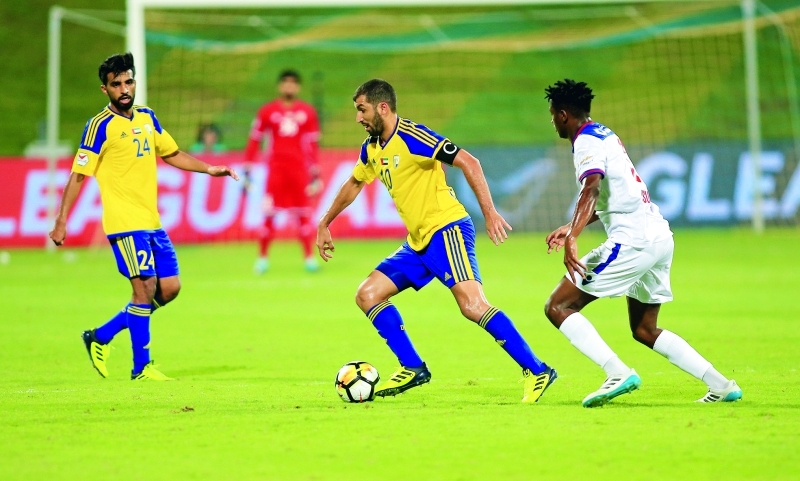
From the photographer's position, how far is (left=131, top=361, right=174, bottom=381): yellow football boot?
26.5 ft

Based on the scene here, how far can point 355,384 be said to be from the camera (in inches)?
273

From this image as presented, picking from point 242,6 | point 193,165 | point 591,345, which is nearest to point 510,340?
point 591,345

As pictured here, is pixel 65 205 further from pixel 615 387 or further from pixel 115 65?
pixel 615 387

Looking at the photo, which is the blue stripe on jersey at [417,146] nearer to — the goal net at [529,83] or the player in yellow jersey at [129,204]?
the player in yellow jersey at [129,204]

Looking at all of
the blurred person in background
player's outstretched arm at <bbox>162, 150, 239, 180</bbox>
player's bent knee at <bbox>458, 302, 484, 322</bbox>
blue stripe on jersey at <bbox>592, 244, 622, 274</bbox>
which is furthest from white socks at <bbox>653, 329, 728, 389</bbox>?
the blurred person in background

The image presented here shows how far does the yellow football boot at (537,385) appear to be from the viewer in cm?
684

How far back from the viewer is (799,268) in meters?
16.2

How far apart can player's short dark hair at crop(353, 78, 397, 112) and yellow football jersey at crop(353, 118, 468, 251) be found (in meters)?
0.16

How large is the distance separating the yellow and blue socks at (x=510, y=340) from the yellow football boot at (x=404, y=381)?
55 centimetres

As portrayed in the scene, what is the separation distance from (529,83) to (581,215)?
90.3 feet

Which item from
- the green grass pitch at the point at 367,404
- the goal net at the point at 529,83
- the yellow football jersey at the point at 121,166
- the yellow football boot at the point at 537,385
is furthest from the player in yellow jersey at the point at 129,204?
the goal net at the point at 529,83

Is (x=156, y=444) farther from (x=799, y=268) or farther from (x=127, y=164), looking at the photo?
(x=799, y=268)

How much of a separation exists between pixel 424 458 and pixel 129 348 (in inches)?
208

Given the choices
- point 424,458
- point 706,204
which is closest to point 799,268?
point 706,204
